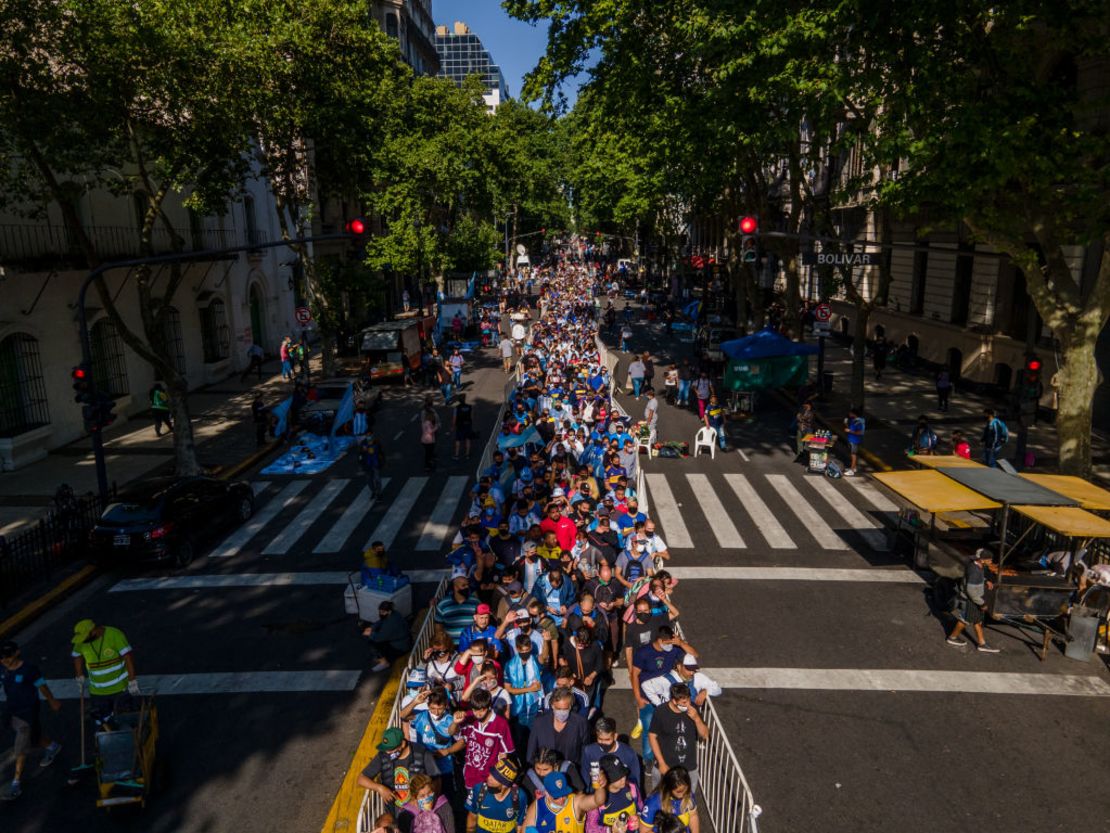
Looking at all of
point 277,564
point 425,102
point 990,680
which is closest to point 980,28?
point 990,680

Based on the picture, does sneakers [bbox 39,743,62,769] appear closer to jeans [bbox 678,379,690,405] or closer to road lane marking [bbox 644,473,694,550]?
road lane marking [bbox 644,473,694,550]

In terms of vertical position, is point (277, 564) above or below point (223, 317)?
below

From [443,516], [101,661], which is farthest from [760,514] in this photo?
[101,661]

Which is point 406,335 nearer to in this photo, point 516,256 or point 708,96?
point 708,96

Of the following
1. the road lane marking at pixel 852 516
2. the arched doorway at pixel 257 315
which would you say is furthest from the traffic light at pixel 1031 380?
the arched doorway at pixel 257 315

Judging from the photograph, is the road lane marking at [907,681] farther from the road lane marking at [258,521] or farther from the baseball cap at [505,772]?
the road lane marking at [258,521]

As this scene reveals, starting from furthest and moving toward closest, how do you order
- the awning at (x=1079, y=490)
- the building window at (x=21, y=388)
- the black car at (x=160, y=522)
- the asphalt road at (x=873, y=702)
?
1. the building window at (x=21, y=388)
2. the black car at (x=160, y=522)
3. the awning at (x=1079, y=490)
4. the asphalt road at (x=873, y=702)
